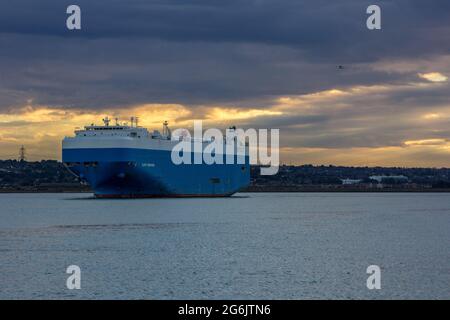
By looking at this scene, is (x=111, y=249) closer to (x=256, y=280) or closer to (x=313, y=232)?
(x=256, y=280)

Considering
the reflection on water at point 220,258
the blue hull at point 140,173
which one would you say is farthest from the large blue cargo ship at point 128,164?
the reflection on water at point 220,258

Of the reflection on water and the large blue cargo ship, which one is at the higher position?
Result: the large blue cargo ship

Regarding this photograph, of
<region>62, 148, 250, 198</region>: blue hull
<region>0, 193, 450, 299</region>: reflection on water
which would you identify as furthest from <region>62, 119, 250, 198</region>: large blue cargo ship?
<region>0, 193, 450, 299</region>: reflection on water

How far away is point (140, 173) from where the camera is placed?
3401 inches

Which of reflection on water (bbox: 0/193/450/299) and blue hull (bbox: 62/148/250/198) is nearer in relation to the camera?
reflection on water (bbox: 0/193/450/299)

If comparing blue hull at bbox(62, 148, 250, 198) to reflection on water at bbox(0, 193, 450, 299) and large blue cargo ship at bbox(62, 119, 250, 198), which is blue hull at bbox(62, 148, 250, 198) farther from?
reflection on water at bbox(0, 193, 450, 299)

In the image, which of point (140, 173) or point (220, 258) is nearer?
point (220, 258)

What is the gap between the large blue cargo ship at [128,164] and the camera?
8338 cm

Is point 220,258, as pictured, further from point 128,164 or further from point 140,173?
point 140,173

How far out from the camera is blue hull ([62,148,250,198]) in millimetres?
83250

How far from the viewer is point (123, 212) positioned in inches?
2751

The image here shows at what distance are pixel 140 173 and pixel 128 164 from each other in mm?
3041

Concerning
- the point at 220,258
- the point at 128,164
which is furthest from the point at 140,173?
the point at 220,258

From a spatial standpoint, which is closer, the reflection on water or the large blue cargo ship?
the reflection on water
